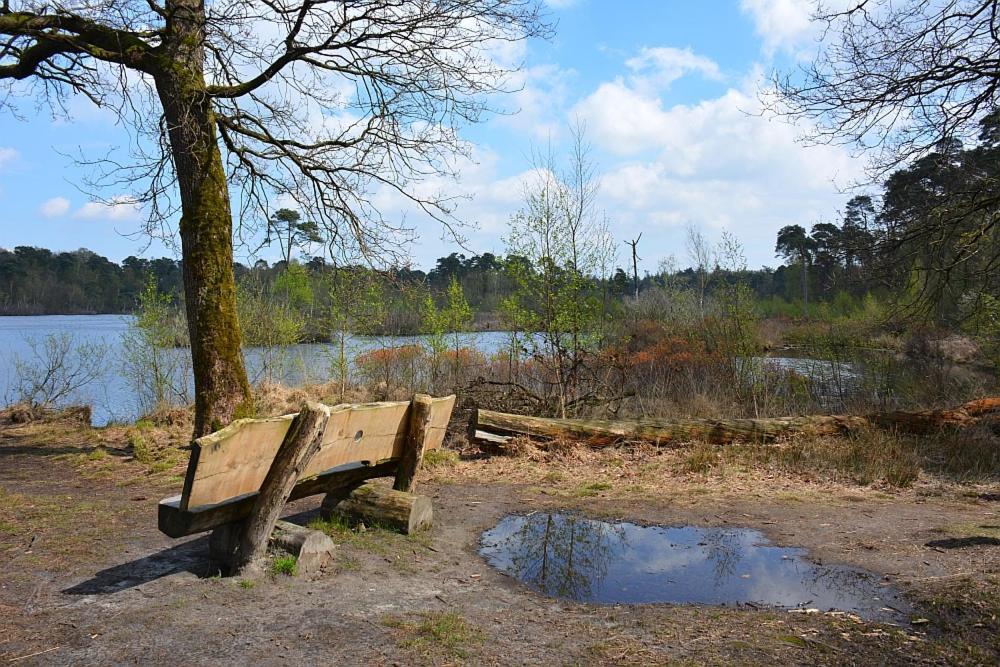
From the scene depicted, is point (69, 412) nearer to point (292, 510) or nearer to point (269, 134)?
point (269, 134)

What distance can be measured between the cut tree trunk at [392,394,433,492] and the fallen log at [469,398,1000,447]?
148 inches

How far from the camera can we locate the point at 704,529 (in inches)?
261

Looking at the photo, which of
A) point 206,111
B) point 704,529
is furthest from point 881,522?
point 206,111

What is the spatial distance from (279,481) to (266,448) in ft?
0.79

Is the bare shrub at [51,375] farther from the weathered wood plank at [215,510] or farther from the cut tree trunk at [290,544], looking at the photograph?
the cut tree trunk at [290,544]

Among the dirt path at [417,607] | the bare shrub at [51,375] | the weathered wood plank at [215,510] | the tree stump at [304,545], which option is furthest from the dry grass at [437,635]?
the bare shrub at [51,375]

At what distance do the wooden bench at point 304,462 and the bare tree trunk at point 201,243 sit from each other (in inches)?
145

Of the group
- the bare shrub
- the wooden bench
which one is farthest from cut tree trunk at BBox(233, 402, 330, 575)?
the bare shrub

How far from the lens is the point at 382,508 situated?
585 cm

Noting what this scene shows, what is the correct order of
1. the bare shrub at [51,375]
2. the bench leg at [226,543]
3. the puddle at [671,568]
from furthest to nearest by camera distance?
1. the bare shrub at [51,375]
2. the puddle at [671,568]
3. the bench leg at [226,543]

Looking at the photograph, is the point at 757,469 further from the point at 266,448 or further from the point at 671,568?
the point at 266,448

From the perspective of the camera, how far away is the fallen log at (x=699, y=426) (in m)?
10.1

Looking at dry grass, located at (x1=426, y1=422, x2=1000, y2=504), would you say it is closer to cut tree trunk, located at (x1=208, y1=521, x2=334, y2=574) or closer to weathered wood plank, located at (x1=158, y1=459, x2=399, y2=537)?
weathered wood plank, located at (x1=158, y1=459, x2=399, y2=537)

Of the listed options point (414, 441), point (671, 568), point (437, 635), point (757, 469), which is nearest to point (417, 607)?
point (437, 635)
